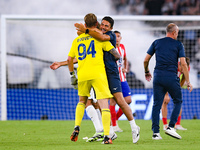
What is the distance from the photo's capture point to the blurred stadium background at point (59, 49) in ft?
37.4

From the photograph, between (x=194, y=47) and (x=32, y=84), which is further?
(x=194, y=47)

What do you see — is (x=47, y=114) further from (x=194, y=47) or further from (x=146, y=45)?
(x=194, y=47)

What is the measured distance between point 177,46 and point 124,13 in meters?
11.5

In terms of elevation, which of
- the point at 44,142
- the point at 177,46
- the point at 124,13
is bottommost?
the point at 44,142

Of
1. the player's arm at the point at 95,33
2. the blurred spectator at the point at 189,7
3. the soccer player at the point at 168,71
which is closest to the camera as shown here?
the player's arm at the point at 95,33

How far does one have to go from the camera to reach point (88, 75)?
5.13 m

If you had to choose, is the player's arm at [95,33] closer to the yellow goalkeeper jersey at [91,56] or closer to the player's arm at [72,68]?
the yellow goalkeeper jersey at [91,56]

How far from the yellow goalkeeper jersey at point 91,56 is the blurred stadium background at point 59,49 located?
227 inches

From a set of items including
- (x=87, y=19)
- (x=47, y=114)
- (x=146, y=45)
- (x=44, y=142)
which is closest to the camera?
(x=87, y=19)

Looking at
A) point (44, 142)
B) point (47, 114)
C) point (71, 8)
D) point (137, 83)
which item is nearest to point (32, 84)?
point (47, 114)

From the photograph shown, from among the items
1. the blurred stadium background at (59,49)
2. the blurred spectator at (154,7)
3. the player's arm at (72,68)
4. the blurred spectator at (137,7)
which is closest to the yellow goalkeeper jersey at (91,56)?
the player's arm at (72,68)

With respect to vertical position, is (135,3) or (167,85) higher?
(135,3)

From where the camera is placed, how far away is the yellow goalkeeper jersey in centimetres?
512

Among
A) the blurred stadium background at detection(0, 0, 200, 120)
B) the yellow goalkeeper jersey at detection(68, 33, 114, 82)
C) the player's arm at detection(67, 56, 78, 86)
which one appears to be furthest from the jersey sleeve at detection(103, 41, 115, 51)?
the blurred stadium background at detection(0, 0, 200, 120)
